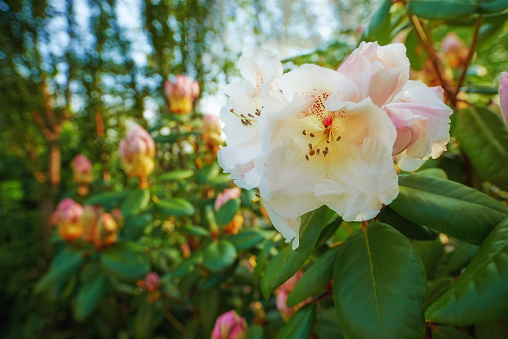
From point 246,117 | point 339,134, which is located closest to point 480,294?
point 339,134

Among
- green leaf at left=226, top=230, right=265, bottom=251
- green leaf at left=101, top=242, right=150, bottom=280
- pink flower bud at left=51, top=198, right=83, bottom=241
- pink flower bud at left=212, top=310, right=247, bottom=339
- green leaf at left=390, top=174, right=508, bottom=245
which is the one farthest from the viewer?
pink flower bud at left=51, top=198, right=83, bottom=241

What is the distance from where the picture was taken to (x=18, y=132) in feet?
5.82

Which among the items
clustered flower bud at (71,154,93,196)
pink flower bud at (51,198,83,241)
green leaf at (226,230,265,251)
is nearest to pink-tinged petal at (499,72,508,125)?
green leaf at (226,230,265,251)

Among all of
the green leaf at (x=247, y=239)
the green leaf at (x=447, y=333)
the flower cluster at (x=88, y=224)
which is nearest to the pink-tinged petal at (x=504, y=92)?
the green leaf at (x=447, y=333)

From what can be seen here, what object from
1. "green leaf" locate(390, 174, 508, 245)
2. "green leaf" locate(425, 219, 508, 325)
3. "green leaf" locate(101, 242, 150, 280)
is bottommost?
"green leaf" locate(101, 242, 150, 280)

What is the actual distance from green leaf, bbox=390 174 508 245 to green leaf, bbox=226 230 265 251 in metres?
0.47

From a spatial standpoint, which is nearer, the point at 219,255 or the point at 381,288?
the point at 381,288

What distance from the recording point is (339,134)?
360 millimetres

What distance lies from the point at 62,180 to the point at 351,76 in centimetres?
213

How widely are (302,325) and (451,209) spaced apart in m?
0.24

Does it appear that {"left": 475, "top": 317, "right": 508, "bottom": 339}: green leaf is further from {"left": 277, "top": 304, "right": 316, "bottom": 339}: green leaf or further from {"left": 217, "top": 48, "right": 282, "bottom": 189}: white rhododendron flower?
{"left": 217, "top": 48, "right": 282, "bottom": 189}: white rhododendron flower

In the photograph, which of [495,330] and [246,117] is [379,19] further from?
[495,330]

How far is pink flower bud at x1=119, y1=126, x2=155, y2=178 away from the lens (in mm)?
1029

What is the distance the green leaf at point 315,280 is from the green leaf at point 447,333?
17cm
